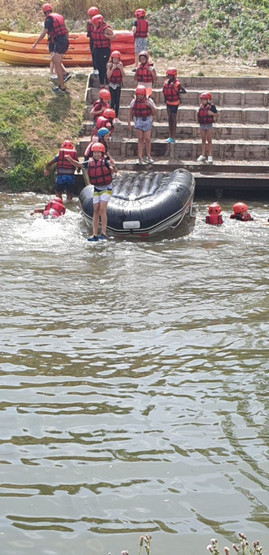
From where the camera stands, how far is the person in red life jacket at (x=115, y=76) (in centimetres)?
1703

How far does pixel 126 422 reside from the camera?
23.9 feet

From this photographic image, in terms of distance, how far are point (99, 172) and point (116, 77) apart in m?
4.55

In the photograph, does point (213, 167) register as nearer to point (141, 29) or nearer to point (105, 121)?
point (105, 121)

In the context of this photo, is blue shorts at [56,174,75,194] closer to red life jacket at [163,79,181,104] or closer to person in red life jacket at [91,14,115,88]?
red life jacket at [163,79,181,104]

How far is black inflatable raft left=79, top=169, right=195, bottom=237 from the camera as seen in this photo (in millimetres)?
13219

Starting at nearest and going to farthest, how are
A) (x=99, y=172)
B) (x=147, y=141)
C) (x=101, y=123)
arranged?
(x=99, y=172), (x=101, y=123), (x=147, y=141)

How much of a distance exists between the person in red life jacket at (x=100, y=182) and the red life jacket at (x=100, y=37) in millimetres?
5330

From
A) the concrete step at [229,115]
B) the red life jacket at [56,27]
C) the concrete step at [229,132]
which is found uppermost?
the red life jacket at [56,27]

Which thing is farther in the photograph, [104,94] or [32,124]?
[32,124]

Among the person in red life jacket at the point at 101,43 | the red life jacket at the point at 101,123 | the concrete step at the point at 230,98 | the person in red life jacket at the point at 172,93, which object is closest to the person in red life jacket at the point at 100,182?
the red life jacket at the point at 101,123

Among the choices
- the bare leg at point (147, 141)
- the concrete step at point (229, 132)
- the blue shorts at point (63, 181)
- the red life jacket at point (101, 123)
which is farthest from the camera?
the concrete step at point (229, 132)

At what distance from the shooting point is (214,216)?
14031 mm

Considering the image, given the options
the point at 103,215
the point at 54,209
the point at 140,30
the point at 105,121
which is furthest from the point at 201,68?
the point at 103,215

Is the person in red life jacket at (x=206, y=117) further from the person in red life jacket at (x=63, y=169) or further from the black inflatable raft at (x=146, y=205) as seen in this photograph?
the person in red life jacket at (x=63, y=169)
